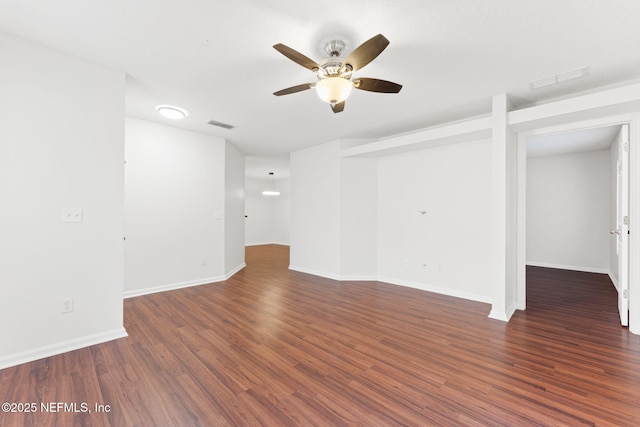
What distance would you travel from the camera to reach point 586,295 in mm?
4113

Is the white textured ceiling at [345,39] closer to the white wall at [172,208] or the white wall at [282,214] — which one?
the white wall at [172,208]

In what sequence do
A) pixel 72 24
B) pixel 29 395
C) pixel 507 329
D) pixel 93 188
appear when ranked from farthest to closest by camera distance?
pixel 507 329 → pixel 93 188 → pixel 72 24 → pixel 29 395

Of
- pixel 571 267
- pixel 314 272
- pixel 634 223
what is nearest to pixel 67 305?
pixel 314 272

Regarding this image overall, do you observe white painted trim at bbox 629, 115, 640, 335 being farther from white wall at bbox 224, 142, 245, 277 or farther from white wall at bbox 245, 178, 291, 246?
white wall at bbox 245, 178, 291, 246

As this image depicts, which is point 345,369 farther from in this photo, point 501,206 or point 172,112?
point 172,112

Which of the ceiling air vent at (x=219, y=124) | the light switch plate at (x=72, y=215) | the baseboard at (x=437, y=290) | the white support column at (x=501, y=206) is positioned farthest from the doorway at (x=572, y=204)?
the light switch plate at (x=72, y=215)

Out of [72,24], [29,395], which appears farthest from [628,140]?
[29,395]

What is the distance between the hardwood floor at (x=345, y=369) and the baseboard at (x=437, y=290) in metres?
0.23

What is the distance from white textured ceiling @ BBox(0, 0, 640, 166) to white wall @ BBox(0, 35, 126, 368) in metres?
0.31

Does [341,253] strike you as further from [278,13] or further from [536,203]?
[536,203]

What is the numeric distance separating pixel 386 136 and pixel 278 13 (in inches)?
134

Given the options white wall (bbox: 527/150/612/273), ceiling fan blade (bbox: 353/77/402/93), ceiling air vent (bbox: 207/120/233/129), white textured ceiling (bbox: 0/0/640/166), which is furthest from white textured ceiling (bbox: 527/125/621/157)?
ceiling air vent (bbox: 207/120/233/129)

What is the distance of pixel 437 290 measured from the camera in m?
4.25

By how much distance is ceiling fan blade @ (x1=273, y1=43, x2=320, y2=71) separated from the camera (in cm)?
180
